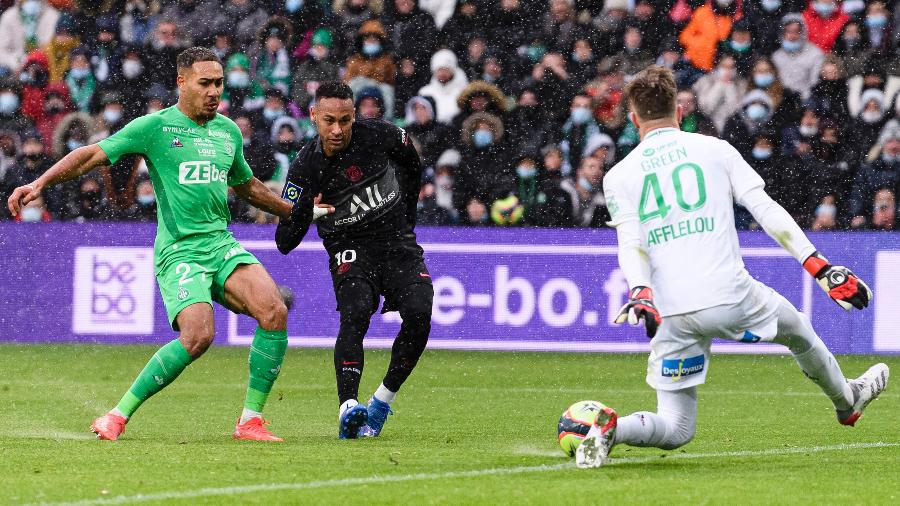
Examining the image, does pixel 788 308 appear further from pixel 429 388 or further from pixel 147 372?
pixel 429 388

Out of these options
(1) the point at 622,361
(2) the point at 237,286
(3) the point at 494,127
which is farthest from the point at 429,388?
(3) the point at 494,127

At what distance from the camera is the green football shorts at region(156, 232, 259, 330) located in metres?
8.16

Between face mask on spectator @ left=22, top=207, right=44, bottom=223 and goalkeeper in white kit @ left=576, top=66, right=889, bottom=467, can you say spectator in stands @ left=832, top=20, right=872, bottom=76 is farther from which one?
goalkeeper in white kit @ left=576, top=66, right=889, bottom=467

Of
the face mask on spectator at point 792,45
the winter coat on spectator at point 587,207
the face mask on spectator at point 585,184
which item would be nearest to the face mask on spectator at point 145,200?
the winter coat on spectator at point 587,207

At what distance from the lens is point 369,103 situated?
1644 cm

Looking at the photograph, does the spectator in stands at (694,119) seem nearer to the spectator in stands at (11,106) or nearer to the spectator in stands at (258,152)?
the spectator in stands at (258,152)

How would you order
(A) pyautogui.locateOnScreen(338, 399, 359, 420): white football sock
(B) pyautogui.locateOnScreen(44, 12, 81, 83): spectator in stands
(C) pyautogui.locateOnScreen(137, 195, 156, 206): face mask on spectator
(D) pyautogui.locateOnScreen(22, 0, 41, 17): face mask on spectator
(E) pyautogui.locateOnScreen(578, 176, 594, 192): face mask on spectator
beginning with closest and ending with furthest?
(A) pyautogui.locateOnScreen(338, 399, 359, 420): white football sock, (E) pyautogui.locateOnScreen(578, 176, 594, 192): face mask on spectator, (C) pyautogui.locateOnScreen(137, 195, 156, 206): face mask on spectator, (B) pyautogui.locateOnScreen(44, 12, 81, 83): spectator in stands, (D) pyautogui.locateOnScreen(22, 0, 41, 17): face mask on spectator

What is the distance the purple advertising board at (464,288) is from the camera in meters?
14.7

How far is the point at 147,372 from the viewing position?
8180mm

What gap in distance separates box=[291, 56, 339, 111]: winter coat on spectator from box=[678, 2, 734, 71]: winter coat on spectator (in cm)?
392

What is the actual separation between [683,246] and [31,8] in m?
14.1

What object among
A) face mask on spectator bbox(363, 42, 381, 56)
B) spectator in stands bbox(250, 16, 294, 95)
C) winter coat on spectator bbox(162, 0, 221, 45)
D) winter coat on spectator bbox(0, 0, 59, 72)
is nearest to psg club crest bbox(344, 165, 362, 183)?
face mask on spectator bbox(363, 42, 381, 56)

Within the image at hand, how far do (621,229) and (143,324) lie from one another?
9626 mm

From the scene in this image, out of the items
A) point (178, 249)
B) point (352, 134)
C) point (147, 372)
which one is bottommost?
point (147, 372)
